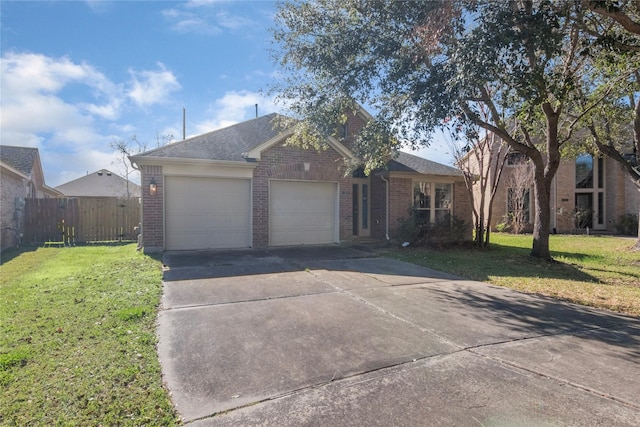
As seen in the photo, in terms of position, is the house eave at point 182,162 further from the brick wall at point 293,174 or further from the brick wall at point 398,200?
the brick wall at point 398,200

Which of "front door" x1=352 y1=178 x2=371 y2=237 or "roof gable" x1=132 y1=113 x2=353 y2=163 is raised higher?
"roof gable" x1=132 y1=113 x2=353 y2=163

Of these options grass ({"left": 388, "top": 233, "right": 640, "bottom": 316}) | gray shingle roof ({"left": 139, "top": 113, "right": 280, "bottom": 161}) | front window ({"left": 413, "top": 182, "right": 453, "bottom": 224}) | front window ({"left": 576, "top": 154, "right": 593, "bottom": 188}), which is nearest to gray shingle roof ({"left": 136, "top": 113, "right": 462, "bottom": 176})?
gray shingle roof ({"left": 139, "top": 113, "right": 280, "bottom": 161})

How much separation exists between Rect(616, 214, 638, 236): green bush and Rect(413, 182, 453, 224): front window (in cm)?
1385

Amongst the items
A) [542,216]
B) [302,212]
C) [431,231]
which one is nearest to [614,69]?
[542,216]

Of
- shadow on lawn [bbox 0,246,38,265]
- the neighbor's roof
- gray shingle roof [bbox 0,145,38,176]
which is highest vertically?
gray shingle roof [bbox 0,145,38,176]

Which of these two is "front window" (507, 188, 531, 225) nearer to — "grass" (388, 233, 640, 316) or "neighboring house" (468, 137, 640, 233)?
"neighboring house" (468, 137, 640, 233)

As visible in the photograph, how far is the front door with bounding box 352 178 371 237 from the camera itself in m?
15.1

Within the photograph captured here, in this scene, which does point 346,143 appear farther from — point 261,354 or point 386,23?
point 261,354

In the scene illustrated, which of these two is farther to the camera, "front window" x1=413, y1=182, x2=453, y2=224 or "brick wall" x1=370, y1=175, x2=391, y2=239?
"front window" x1=413, y1=182, x2=453, y2=224

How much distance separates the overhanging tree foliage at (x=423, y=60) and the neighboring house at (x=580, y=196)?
45.0 feet

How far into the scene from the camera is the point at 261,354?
13.2ft

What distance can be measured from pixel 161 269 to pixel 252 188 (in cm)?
435

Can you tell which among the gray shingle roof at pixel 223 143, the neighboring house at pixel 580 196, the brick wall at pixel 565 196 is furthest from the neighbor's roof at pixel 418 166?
the brick wall at pixel 565 196

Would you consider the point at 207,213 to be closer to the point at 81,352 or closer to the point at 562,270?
the point at 81,352
